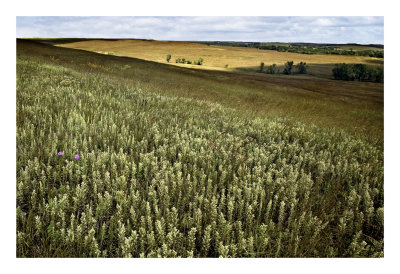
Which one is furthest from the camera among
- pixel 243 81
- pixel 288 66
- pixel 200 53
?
pixel 243 81

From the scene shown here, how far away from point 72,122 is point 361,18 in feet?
13.0

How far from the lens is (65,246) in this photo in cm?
184

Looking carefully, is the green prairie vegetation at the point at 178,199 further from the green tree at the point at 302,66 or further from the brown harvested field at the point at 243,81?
the green tree at the point at 302,66

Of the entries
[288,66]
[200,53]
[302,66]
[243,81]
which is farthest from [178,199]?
[243,81]

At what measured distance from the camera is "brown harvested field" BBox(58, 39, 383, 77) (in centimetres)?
1007

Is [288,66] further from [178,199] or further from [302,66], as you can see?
[178,199]

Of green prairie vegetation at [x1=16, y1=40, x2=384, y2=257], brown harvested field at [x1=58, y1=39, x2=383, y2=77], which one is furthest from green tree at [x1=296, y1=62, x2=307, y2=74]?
green prairie vegetation at [x1=16, y1=40, x2=384, y2=257]

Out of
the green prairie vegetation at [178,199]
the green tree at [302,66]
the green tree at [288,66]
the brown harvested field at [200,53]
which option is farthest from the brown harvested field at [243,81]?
the green prairie vegetation at [178,199]

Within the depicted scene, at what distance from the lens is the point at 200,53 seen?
15.7 m

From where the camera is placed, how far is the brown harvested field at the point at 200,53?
33.0ft

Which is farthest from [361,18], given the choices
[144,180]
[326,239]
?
[144,180]

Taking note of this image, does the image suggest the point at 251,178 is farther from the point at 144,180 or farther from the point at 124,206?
the point at 124,206

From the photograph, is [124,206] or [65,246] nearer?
[65,246]
